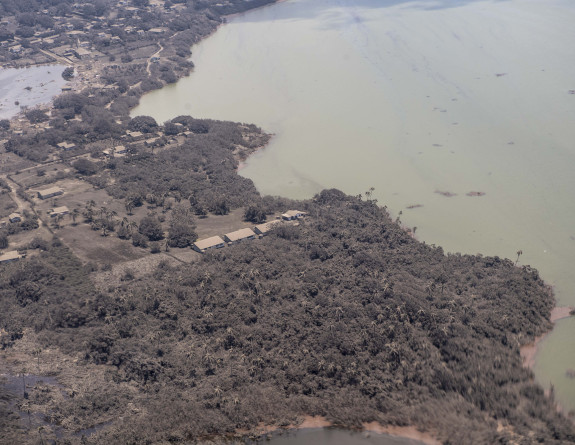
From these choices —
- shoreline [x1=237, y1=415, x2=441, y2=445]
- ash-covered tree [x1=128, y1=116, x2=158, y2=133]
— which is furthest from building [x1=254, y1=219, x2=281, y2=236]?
ash-covered tree [x1=128, y1=116, x2=158, y2=133]

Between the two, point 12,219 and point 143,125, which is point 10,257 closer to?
point 12,219

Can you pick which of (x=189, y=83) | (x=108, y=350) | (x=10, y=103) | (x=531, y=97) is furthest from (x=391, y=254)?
(x=10, y=103)

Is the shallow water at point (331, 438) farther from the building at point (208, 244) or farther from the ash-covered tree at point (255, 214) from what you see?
the ash-covered tree at point (255, 214)

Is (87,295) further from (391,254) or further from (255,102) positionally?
(255,102)

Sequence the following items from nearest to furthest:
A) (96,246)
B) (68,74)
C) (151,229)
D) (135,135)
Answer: (96,246) < (151,229) < (135,135) < (68,74)

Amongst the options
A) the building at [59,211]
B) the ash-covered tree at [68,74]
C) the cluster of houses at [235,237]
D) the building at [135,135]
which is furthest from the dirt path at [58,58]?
the cluster of houses at [235,237]

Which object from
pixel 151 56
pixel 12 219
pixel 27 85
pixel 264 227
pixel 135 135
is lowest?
pixel 27 85

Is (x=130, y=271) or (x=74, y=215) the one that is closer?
(x=130, y=271)

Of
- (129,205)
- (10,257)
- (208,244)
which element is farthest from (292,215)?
(10,257)

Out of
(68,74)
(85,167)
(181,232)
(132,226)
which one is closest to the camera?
(181,232)
